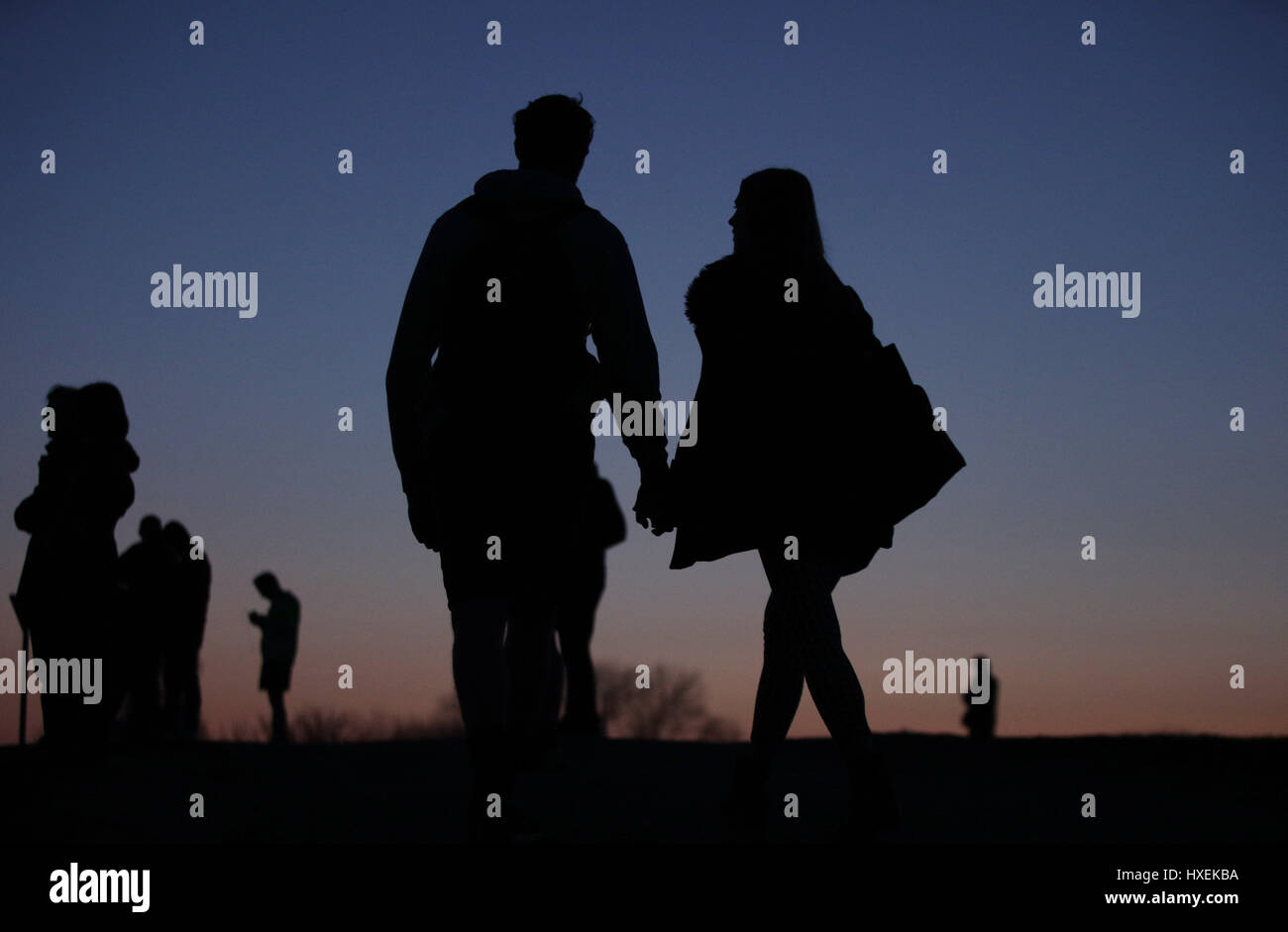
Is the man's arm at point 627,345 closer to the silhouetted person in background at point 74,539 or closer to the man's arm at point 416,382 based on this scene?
the man's arm at point 416,382

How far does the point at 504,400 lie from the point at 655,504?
0.62 meters

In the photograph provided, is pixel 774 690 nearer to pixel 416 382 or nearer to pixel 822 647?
pixel 822 647

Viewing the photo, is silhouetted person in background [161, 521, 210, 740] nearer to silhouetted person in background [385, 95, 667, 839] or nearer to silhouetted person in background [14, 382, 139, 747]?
silhouetted person in background [14, 382, 139, 747]

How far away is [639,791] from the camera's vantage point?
21.7ft

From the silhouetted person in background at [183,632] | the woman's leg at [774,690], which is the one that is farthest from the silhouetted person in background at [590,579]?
the woman's leg at [774,690]

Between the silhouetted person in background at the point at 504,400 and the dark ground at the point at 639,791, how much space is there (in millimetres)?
891

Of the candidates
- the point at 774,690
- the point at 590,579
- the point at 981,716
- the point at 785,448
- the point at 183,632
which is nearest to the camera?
the point at 785,448

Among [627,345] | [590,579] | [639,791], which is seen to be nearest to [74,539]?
[590,579]

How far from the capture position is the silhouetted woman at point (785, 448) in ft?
16.1

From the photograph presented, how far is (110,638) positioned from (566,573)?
14.9ft

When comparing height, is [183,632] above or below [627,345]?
below

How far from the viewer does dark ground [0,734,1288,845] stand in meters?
5.67
